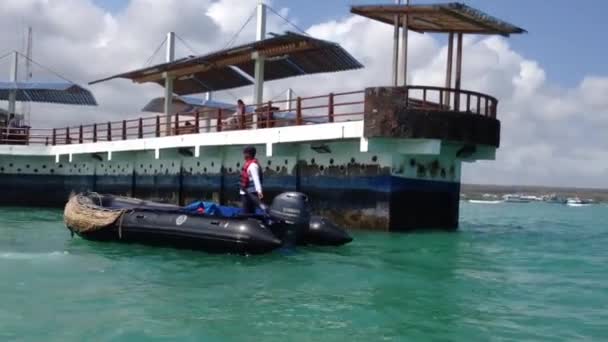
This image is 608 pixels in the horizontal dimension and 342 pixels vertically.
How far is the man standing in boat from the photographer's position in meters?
11.9

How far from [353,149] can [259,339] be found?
12.0 meters

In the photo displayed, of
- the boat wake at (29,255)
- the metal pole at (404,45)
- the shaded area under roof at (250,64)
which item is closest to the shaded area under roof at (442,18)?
the metal pole at (404,45)

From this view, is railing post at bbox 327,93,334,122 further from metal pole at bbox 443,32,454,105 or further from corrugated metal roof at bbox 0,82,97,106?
corrugated metal roof at bbox 0,82,97,106

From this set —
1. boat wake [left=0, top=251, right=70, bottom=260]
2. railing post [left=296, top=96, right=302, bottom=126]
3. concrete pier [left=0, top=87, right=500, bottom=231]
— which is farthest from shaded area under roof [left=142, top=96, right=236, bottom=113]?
boat wake [left=0, top=251, right=70, bottom=260]

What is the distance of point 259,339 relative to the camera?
6461 mm

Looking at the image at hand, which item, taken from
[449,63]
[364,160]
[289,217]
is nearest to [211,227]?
[289,217]

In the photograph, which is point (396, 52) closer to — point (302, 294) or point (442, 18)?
point (442, 18)

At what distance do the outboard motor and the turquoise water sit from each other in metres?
0.42

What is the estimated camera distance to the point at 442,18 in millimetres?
18031

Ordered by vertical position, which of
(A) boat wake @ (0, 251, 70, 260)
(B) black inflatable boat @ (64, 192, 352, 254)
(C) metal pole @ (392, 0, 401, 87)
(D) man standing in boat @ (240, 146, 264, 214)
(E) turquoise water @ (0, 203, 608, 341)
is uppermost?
(C) metal pole @ (392, 0, 401, 87)

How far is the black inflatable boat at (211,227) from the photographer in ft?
38.4

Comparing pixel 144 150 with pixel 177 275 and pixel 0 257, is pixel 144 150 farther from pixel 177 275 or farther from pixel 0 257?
pixel 177 275

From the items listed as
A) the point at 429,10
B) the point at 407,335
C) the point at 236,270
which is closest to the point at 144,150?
the point at 429,10

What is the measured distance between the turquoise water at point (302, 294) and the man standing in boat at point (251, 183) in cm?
113
